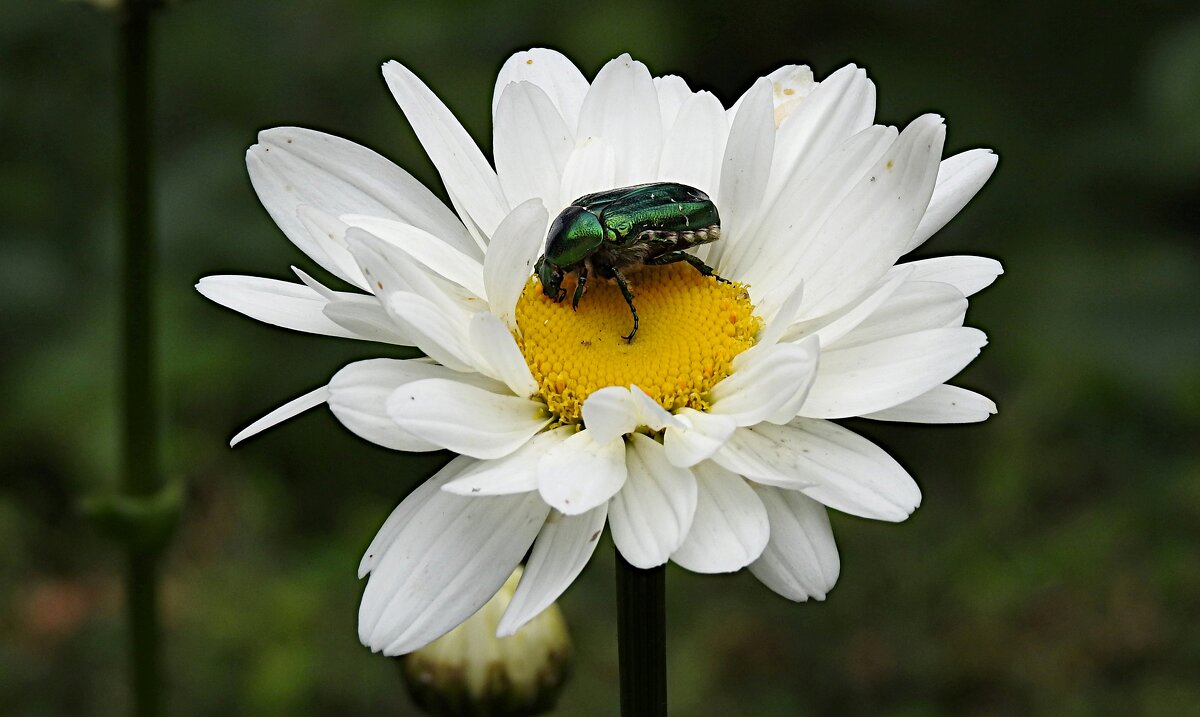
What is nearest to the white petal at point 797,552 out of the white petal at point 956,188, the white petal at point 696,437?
the white petal at point 696,437

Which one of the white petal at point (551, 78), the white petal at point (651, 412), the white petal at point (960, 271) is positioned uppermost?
the white petal at point (551, 78)

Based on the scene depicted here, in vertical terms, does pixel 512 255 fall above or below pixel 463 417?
above

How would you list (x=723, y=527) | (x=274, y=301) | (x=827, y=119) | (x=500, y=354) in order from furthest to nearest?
(x=827, y=119) < (x=274, y=301) < (x=500, y=354) < (x=723, y=527)

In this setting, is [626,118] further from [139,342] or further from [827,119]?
[139,342]

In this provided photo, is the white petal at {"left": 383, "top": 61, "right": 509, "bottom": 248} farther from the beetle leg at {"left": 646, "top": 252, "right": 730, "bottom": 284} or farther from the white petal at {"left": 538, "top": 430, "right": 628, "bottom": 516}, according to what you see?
the white petal at {"left": 538, "top": 430, "right": 628, "bottom": 516}

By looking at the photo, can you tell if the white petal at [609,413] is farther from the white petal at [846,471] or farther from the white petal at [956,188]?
the white petal at [956,188]

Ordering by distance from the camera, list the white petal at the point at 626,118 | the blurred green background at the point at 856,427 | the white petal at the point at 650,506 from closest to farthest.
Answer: the white petal at the point at 650,506 < the white petal at the point at 626,118 < the blurred green background at the point at 856,427

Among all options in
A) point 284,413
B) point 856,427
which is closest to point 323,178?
point 284,413
